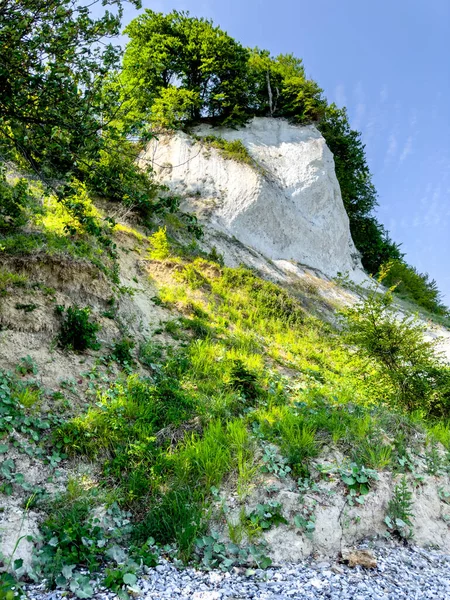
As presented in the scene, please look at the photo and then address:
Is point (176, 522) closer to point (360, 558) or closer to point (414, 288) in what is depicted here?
point (360, 558)

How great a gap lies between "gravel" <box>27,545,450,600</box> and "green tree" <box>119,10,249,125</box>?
24.3 m

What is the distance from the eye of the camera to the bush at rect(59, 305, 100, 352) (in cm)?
757

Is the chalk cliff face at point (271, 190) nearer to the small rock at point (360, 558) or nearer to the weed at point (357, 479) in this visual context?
the weed at point (357, 479)

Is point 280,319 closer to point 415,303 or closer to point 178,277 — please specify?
point 178,277

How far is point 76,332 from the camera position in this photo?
7695mm

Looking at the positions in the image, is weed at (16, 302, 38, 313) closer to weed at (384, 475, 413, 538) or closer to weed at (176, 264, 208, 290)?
weed at (176, 264, 208, 290)

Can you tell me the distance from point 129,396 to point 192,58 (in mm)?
24881

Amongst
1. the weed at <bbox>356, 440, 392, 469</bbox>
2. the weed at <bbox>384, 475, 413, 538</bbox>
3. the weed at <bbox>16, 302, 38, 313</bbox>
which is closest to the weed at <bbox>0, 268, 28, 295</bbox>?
the weed at <bbox>16, 302, 38, 313</bbox>

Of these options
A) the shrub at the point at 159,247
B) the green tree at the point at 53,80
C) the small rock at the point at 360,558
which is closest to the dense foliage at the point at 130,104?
the green tree at the point at 53,80

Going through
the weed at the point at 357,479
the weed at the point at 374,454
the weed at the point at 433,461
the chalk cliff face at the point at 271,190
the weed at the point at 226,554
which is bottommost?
the weed at the point at 226,554

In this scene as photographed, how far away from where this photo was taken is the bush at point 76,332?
24.8ft

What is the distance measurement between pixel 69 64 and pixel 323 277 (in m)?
17.9

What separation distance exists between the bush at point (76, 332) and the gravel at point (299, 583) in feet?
15.4

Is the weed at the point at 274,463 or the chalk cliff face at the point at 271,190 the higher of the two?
the chalk cliff face at the point at 271,190
